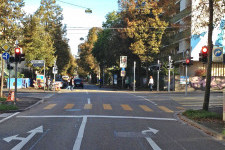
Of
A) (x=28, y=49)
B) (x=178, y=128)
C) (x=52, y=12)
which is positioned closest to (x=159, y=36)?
(x=28, y=49)

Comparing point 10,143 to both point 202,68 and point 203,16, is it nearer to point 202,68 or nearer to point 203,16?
point 203,16

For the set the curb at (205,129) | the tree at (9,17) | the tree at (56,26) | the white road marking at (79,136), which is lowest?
the curb at (205,129)

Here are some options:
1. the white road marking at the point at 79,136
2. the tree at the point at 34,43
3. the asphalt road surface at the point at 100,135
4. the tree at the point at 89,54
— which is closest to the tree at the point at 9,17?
the asphalt road surface at the point at 100,135

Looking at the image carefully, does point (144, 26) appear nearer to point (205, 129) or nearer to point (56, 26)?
point (56, 26)

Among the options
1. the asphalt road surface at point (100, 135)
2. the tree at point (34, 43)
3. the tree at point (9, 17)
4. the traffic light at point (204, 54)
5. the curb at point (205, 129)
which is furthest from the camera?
the tree at point (34, 43)

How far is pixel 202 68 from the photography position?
39.7 metres

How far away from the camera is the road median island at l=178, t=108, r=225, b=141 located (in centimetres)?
898

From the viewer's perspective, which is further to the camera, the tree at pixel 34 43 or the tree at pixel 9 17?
the tree at pixel 34 43

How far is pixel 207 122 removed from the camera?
1105 cm

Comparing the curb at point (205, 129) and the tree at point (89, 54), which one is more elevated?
the tree at point (89, 54)

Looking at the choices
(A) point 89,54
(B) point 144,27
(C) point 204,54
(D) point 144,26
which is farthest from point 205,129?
(A) point 89,54

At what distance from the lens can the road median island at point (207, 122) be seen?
29.5ft

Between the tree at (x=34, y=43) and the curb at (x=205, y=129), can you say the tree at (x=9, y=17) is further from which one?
the tree at (x=34, y=43)

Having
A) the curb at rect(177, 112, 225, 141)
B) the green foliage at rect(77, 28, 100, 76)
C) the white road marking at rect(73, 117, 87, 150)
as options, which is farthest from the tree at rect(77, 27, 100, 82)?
the white road marking at rect(73, 117, 87, 150)
